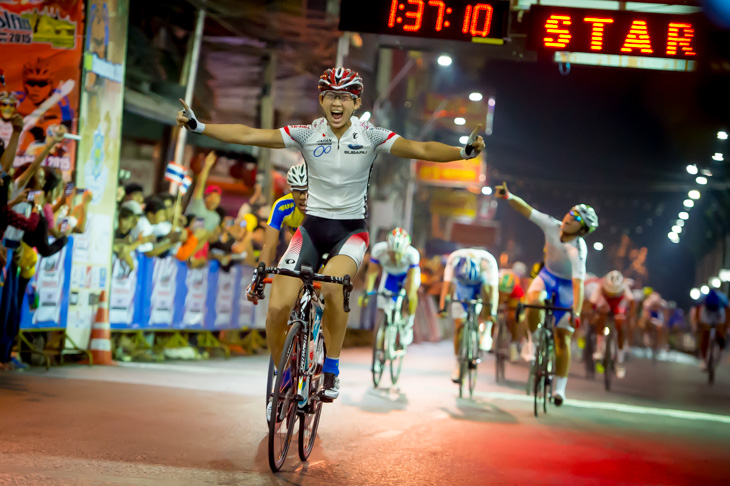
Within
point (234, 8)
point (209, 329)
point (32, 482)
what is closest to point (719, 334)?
point (209, 329)

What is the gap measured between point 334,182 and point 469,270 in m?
7.57

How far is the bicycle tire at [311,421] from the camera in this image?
7.35m

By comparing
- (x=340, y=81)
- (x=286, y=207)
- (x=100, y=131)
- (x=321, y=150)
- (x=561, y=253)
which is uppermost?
(x=100, y=131)

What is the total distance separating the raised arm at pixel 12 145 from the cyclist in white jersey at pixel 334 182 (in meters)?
4.39

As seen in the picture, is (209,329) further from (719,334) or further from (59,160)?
(719,334)

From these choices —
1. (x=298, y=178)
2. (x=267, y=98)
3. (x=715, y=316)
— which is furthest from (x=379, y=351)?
(x=267, y=98)

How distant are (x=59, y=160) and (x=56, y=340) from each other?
2.59 metres

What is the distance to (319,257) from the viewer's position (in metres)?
7.79

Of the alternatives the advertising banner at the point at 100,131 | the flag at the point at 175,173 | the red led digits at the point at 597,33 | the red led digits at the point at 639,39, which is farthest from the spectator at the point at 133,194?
the red led digits at the point at 639,39

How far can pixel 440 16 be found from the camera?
13.2 metres

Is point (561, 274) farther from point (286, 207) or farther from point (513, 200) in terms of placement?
point (286, 207)

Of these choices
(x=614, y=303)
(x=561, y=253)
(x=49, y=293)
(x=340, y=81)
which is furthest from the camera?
(x=614, y=303)

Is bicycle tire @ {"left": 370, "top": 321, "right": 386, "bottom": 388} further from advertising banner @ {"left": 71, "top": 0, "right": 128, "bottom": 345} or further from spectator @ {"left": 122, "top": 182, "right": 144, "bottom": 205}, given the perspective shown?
spectator @ {"left": 122, "top": 182, "right": 144, "bottom": 205}

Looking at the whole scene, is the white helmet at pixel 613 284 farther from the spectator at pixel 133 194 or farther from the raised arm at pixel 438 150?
the raised arm at pixel 438 150
